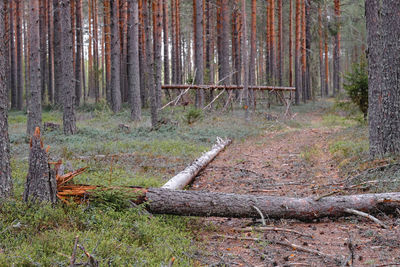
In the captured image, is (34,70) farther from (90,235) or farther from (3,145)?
(90,235)

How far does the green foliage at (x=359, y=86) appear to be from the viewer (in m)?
15.2

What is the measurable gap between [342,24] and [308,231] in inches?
1125

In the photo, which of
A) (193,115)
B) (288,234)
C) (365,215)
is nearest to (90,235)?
(288,234)

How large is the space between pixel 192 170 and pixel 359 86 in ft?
33.1

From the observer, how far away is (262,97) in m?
22.2

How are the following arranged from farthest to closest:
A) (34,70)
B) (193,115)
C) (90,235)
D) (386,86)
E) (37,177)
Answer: (193,115)
(34,70)
(386,86)
(37,177)
(90,235)

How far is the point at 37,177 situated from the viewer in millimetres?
4676

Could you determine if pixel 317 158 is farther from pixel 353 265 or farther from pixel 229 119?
pixel 229 119

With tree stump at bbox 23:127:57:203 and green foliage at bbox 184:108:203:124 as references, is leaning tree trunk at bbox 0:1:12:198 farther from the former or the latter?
green foliage at bbox 184:108:203:124

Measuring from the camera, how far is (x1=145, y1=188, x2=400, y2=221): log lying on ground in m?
5.21

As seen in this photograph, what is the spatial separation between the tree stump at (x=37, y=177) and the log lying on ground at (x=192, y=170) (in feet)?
7.20

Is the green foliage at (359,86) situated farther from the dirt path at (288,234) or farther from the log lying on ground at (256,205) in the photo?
the log lying on ground at (256,205)

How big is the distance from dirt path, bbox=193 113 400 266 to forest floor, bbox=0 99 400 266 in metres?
0.01

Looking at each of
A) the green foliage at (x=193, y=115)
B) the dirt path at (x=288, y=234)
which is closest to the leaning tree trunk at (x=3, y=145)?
the dirt path at (x=288, y=234)
